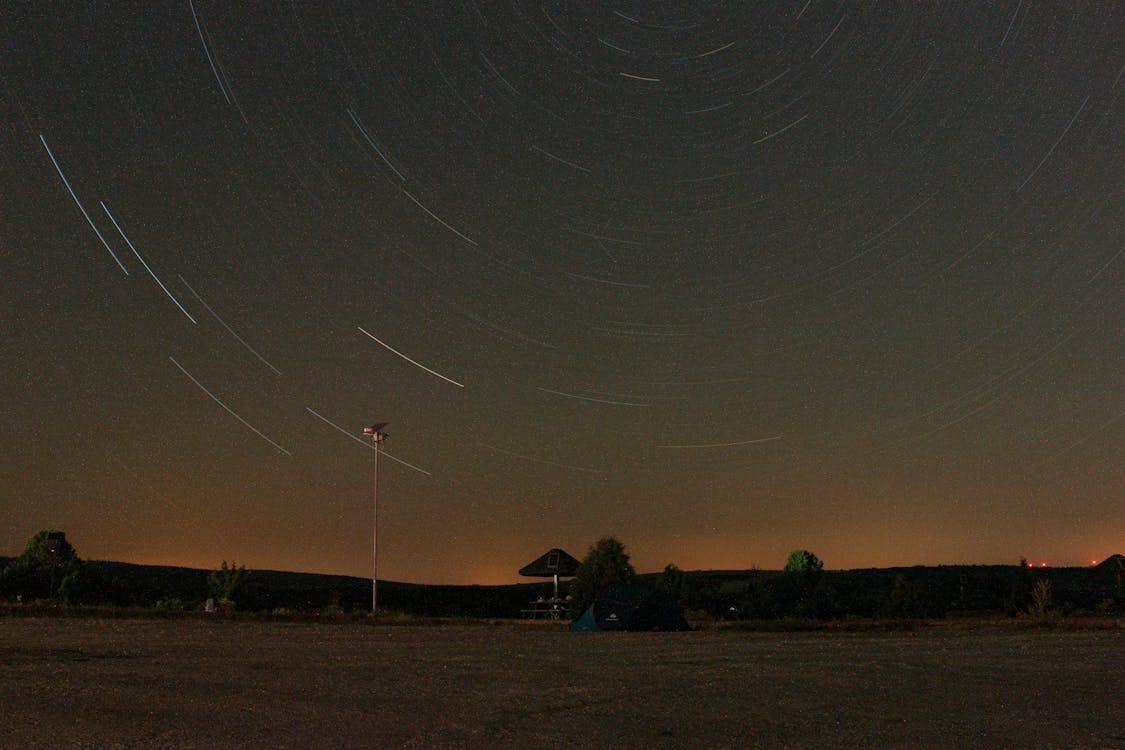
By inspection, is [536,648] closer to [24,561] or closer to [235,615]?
[235,615]

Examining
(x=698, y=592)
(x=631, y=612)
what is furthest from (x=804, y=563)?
(x=631, y=612)

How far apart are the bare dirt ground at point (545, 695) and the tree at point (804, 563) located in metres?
24.5

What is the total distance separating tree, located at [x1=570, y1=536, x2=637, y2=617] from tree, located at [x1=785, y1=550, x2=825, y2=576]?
1000cm

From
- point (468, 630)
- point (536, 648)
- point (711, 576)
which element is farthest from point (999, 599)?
point (711, 576)

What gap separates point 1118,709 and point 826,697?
8.23 feet

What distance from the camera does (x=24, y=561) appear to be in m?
37.2

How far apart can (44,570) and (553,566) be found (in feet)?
58.4

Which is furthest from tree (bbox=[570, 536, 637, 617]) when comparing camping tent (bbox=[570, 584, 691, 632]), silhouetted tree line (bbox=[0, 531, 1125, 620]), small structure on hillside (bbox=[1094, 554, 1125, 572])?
small structure on hillside (bbox=[1094, 554, 1125, 572])

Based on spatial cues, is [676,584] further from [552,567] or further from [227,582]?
[227,582]

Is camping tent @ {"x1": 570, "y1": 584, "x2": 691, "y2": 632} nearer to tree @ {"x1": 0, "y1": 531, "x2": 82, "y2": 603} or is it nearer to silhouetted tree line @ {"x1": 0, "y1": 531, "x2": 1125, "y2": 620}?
silhouetted tree line @ {"x1": 0, "y1": 531, "x2": 1125, "y2": 620}

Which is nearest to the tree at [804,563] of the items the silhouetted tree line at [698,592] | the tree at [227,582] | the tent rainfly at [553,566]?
the silhouetted tree line at [698,592]

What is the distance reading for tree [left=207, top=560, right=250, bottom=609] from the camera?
31.9m

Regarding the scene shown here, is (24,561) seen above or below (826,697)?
above

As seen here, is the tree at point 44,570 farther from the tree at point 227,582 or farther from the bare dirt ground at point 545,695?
the bare dirt ground at point 545,695
